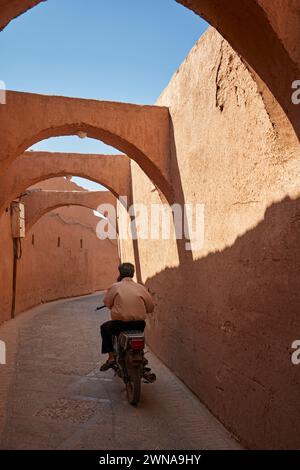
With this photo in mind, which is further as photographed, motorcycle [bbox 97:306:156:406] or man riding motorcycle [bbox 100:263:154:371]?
man riding motorcycle [bbox 100:263:154:371]

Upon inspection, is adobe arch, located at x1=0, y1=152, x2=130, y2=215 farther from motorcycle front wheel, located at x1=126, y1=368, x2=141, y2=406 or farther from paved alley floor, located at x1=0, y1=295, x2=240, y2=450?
motorcycle front wheel, located at x1=126, y1=368, x2=141, y2=406

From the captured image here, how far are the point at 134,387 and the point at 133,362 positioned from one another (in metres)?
0.26

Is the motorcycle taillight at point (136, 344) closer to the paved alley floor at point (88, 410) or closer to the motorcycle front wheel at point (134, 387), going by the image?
the motorcycle front wheel at point (134, 387)

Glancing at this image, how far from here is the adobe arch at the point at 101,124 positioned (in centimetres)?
589

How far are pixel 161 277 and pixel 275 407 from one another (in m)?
3.99

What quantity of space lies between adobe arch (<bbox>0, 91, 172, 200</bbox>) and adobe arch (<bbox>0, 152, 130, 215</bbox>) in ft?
10.1

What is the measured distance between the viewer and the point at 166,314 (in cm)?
642

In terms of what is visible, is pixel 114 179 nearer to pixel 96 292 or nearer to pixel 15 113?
pixel 15 113

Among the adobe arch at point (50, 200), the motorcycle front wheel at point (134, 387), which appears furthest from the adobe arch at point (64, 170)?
the motorcycle front wheel at point (134, 387)

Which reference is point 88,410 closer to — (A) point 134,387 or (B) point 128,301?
(A) point 134,387

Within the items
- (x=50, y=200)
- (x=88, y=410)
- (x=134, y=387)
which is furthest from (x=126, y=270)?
(x=50, y=200)

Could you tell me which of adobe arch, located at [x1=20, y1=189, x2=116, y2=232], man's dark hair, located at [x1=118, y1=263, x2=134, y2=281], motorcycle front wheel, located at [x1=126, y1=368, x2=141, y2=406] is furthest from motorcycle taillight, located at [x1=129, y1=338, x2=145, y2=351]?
adobe arch, located at [x1=20, y1=189, x2=116, y2=232]

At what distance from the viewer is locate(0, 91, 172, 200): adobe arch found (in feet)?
19.3
